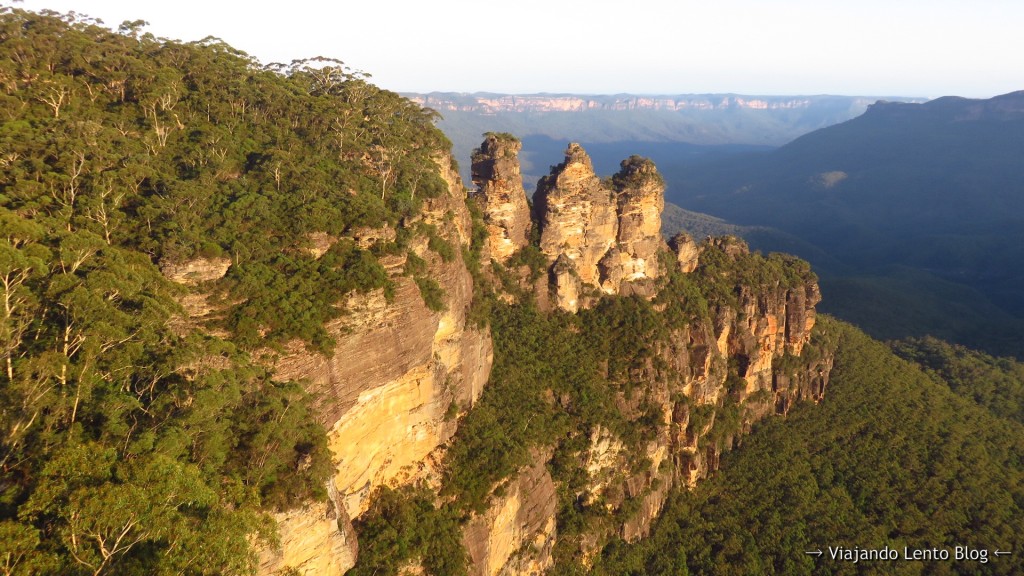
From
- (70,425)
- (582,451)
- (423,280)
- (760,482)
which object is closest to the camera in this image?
(70,425)

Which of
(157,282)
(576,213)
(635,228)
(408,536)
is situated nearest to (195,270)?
(157,282)

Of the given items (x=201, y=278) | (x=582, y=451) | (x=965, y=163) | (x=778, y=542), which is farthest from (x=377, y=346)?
(x=965, y=163)

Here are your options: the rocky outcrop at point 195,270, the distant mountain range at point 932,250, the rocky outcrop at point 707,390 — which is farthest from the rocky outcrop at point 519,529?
the distant mountain range at point 932,250

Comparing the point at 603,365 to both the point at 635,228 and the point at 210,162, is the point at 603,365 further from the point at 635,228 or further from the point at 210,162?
the point at 210,162

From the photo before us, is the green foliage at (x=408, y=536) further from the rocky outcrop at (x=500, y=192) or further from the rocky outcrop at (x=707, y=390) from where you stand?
the rocky outcrop at (x=500, y=192)

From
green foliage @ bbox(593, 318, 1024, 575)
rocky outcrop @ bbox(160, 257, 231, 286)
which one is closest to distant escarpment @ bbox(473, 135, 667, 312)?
green foliage @ bbox(593, 318, 1024, 575)

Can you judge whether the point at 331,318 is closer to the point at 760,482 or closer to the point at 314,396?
the point at 314,396

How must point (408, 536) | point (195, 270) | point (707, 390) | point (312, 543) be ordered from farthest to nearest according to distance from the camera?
point (707, 390) → point (408, 536) → point (195, 270) → point (312, 543)

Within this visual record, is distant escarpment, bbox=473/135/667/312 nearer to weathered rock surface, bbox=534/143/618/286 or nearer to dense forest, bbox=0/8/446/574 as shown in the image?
weathered rock surface, bbox=534/143/618/286
